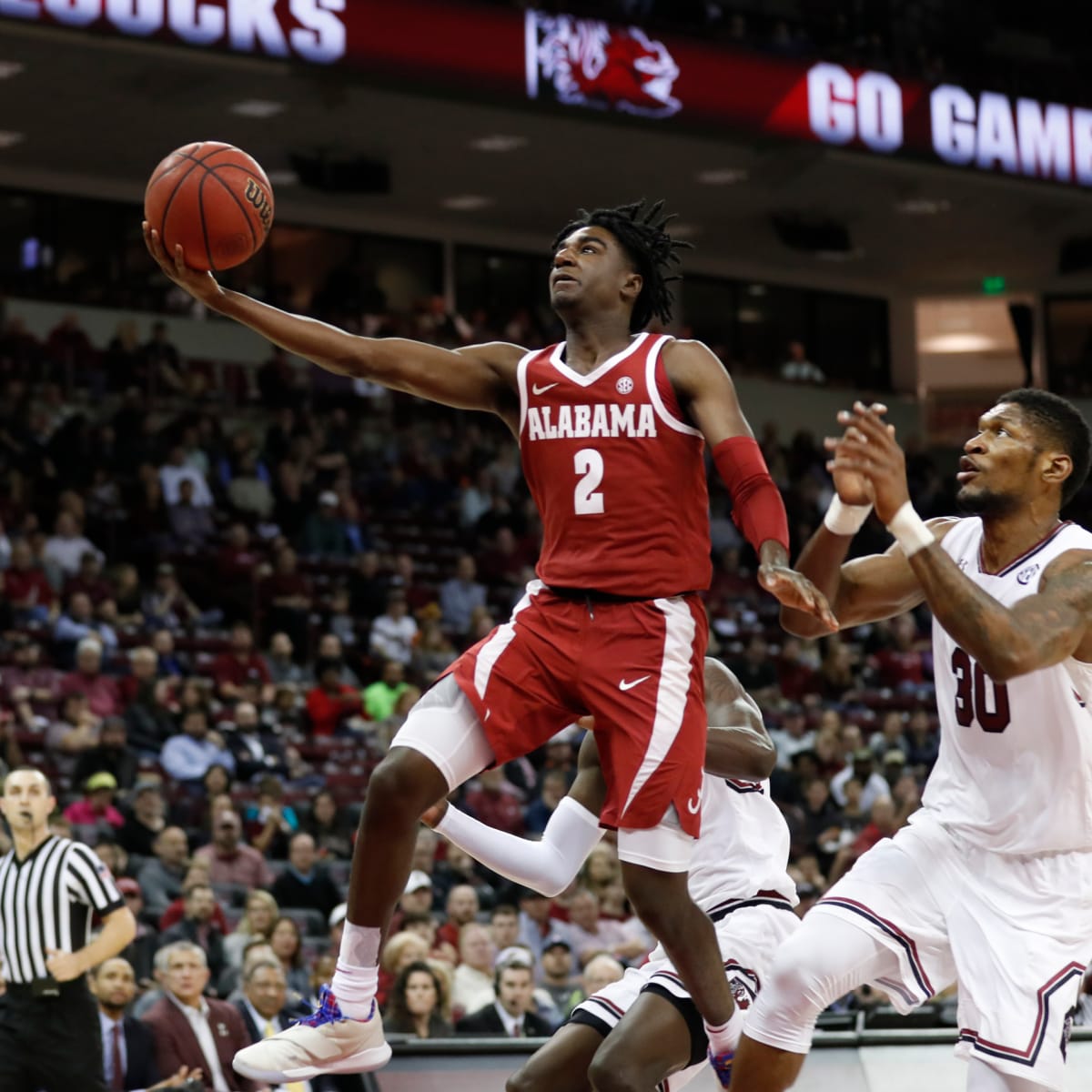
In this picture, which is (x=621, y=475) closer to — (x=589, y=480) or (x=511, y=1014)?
(x=589, y=480)

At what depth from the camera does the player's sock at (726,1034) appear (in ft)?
18.5

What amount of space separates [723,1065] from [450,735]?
135 cm

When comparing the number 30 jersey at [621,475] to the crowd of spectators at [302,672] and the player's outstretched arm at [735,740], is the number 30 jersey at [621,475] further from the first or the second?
the crowd of spectators at [302,672]

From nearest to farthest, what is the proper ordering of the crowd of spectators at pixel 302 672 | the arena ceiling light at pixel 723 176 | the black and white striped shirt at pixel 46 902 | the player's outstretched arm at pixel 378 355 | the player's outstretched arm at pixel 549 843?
the player's outstretched arm at pixel 378 355 → the player's outstretched arm at pixel 549 843 → the black and white striped shirt at pixel 46 902 → the crowd of spectators at pixel 302 672 → the arena ceiling light at pixel 723 176

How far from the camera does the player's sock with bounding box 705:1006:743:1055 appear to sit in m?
5.64

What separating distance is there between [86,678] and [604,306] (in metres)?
9.31

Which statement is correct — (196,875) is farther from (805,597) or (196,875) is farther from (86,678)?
(805,597)

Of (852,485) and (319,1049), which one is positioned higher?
(852,485)

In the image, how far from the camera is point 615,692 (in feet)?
17.4

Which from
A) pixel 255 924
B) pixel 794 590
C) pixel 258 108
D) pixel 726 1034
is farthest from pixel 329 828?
pixel 258 108

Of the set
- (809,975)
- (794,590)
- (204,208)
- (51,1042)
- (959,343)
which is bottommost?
(51,1042)

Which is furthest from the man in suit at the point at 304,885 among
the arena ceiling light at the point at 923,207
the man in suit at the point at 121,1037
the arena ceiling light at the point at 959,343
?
the arena ceiling light at the point at 959,343

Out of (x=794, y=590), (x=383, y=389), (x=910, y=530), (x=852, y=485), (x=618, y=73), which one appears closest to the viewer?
(x=794, y=590)

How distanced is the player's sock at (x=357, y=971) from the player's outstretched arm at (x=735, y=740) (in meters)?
1.15
